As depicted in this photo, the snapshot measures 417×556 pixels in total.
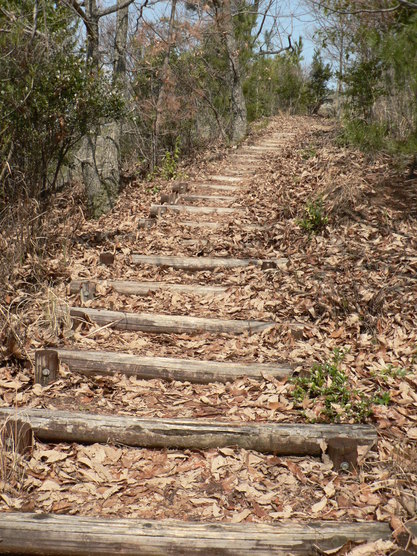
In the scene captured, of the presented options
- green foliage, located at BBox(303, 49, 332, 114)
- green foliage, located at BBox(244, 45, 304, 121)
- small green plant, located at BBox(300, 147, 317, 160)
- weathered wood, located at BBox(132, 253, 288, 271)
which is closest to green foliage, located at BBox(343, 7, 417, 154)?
small green plant, located at BBox(300, 147, 317, 160)

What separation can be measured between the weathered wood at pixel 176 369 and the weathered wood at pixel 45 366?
0.71 feet

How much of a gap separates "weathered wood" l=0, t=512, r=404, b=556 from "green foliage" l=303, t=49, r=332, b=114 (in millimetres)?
27570

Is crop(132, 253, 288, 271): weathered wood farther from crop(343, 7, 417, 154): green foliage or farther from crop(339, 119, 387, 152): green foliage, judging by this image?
crop(339, 119, 387, 152): green foliage

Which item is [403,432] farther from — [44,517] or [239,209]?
[239,209]

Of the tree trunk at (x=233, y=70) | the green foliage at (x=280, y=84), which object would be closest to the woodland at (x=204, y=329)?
→ the tree trunk at (x=233, y=70)

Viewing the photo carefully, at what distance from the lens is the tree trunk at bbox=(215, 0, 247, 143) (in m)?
14.7

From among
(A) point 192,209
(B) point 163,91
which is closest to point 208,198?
(A) point 192,209

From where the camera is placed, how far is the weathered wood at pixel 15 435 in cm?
294

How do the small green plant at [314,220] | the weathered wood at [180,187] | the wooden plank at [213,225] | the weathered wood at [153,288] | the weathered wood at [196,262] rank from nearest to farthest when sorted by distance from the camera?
the weathered wood at [153,288], the weathered wood at [196,262], the small green plant at [314,220], the wooden plank at [213,225], the weathered wood at [180,187]

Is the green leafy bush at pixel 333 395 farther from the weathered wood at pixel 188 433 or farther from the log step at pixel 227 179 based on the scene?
the log step at pixel 227 179

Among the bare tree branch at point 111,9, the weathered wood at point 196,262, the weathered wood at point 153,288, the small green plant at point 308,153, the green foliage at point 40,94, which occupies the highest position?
the bare tree branch at point 111,9

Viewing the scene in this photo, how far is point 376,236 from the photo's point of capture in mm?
5844

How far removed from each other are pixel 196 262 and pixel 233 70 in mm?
11002

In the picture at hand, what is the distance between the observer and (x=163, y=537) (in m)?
2.45
